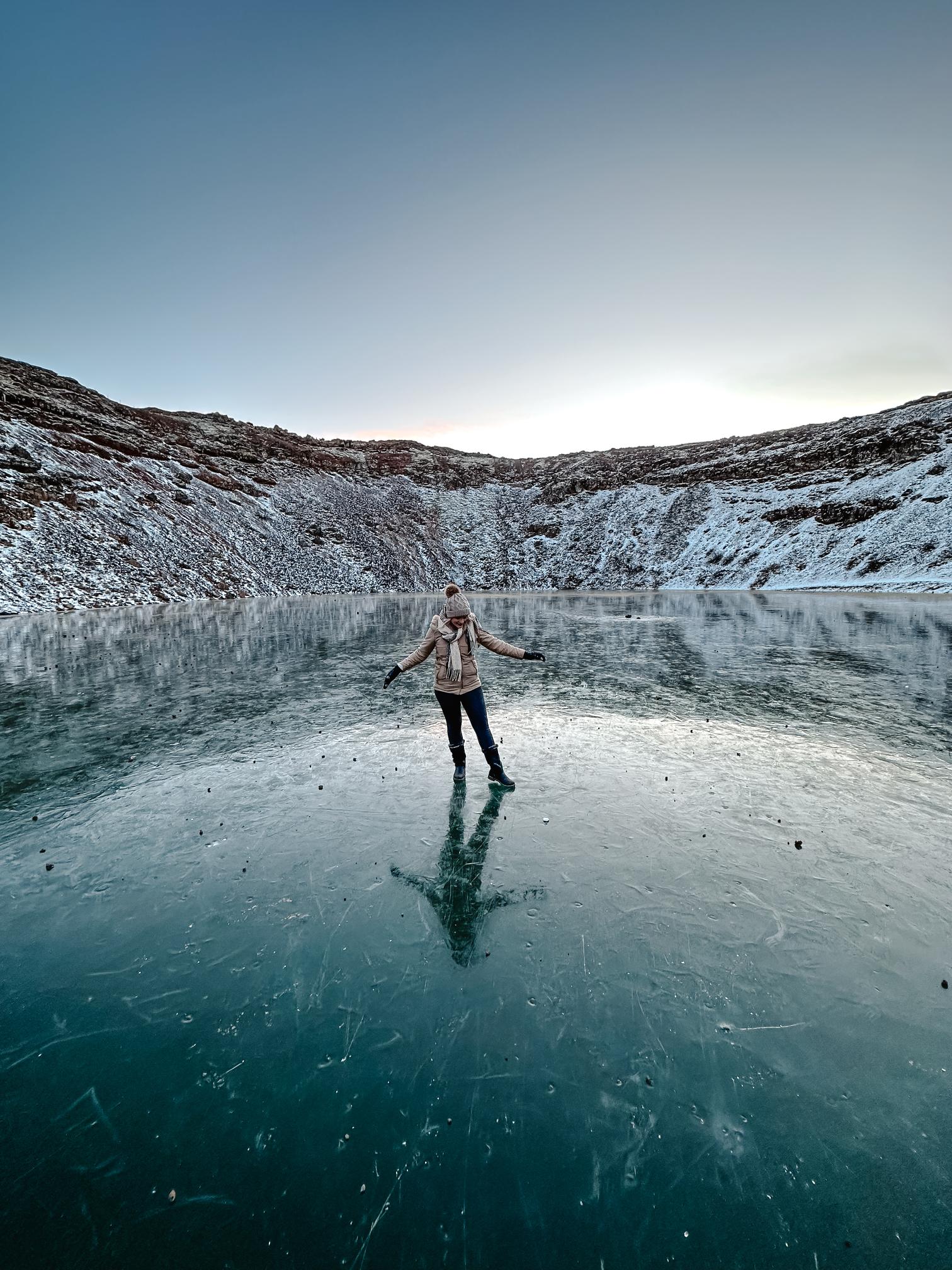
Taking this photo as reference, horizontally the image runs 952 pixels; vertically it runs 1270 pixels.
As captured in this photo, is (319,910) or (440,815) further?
(440,815)

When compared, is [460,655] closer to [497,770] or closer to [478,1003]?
[497,770]

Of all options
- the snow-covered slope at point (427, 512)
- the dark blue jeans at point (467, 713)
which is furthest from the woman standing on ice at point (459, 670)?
the snow-covered slope at point (427, 512)

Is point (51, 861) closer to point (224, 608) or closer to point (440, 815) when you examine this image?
point (440, 815)

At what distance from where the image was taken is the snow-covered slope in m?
40.0

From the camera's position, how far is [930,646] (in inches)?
655

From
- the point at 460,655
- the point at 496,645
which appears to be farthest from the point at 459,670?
the point at 496,645

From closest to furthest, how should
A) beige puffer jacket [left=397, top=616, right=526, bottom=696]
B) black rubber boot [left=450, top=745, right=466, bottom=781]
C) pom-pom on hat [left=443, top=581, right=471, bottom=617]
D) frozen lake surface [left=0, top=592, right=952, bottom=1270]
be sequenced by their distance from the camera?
frozen lake surface [left=0, top=592, right=952, bottom=1270], pom-pom on hat [left=443, top=581, right=471, bottom=617], beige puffer jacket [left=397, top=616, right=526, bottom=696], black rubber boot [left=450, top=745, right=466, bottom=781]

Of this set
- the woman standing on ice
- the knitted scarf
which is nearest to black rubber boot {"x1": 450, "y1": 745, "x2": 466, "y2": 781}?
the woman standing on ice

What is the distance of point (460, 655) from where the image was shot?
7.16m

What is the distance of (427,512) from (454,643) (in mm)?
72360

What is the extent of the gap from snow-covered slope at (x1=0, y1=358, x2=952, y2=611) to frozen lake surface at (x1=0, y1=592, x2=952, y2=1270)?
32563 mm

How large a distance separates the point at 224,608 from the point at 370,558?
27.6 metres

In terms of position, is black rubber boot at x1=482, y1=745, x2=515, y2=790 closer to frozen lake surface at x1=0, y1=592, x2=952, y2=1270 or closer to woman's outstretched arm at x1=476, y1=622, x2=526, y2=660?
frozen lake surface at x1=0, y1=592, x2=952, y2=1270

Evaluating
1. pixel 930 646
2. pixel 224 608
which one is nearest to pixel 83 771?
pixel 930 646
